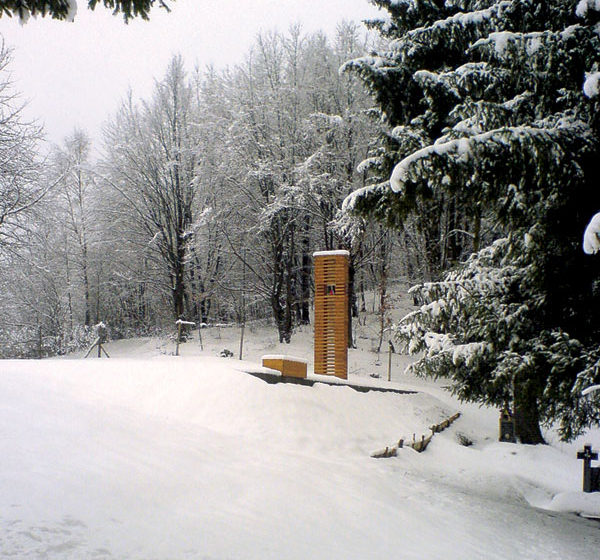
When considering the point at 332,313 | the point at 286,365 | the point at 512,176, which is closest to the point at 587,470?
the point at 286,365

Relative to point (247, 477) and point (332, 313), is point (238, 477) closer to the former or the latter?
point (247, 477)

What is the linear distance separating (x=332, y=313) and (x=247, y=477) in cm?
668

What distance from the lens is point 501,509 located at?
5.88 meters

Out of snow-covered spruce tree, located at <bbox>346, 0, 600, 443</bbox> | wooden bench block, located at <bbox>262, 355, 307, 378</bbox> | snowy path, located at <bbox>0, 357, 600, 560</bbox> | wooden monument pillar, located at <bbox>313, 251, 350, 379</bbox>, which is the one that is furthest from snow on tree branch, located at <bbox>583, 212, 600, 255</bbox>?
wooden monument pillar, located at <bbox>313, 251, 350, 379</bbox>

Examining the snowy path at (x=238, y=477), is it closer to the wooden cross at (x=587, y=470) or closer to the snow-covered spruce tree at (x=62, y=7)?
the wooden cross at (x=587, y=470)

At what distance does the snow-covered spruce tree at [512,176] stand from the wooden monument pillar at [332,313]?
11.8 ft

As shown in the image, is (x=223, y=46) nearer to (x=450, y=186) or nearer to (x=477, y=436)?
(x=477, y=436)

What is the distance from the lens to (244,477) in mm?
4859

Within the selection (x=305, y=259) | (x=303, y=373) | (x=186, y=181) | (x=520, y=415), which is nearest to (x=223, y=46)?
(x=186, y=181)

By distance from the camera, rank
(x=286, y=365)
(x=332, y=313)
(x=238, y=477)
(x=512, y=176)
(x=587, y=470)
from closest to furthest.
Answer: (x=512, y=176) → (x=238, y=477) → (x=587, y=470) → (x=286, y=365) → (x=332, y=313)

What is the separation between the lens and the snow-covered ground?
3.25m

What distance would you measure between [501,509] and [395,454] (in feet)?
5.75

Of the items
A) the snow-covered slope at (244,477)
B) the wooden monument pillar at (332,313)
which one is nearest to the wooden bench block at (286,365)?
the snow-covered slope at (244,477)

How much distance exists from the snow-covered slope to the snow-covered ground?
19 millimetres
